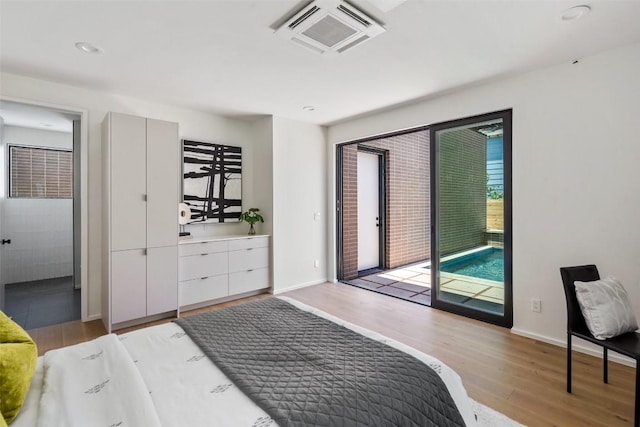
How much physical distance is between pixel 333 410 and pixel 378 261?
16.7 feet

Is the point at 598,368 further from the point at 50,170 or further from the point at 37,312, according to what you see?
the point at 50,170

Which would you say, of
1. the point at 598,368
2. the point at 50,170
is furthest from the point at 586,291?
the point at 50,170

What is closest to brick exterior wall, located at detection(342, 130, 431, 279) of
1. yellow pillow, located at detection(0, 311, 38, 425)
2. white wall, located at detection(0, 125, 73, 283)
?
yellow pillow, located at detection(0, 311, 38, 425)

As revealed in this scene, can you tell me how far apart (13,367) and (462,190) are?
3.77m

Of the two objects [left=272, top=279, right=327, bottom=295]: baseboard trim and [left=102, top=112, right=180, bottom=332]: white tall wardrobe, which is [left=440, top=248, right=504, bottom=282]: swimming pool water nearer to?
[left=272, top=279, right=327, bottom=295]: baseboard trim

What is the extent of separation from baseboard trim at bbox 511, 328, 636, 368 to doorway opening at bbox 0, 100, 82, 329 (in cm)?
552

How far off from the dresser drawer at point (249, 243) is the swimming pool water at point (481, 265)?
91.5 inches

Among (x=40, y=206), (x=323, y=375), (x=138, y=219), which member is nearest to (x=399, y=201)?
(x=138, y=219)

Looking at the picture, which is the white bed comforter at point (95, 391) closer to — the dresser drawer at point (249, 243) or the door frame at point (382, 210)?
the dresser drawer at point (249, 243)

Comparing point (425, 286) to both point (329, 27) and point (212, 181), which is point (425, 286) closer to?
point (212, 181)

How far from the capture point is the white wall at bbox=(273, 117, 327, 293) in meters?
4.39

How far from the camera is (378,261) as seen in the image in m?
6.01

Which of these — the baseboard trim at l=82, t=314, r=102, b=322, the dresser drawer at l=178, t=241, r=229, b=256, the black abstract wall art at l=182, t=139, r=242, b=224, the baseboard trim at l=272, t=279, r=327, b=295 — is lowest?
the baseboard trim at l=82, t=314, r=102, b=322

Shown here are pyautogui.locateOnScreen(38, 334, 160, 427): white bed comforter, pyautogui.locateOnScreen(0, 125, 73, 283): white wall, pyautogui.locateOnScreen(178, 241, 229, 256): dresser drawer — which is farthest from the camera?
pyautogui.locateOnScreen(0, 125, 73, 283): white wall
